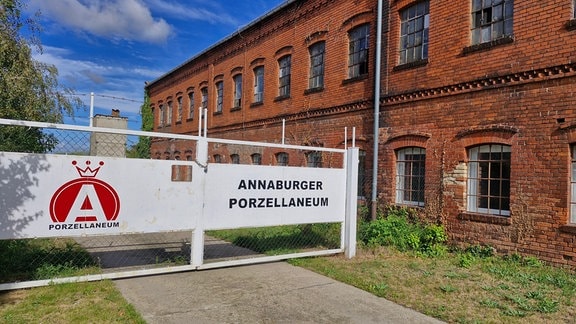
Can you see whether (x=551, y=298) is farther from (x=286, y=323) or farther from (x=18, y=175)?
(x=18, y=175)

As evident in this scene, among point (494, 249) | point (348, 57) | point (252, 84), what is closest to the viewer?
point (494, 249)

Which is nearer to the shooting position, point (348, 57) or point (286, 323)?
point (286, 323)

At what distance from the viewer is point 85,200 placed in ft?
18.2

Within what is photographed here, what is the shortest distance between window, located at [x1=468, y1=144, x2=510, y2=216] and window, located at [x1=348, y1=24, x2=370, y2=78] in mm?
4119

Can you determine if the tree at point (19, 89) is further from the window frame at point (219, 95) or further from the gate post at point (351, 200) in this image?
the window frame at point (219, 95)

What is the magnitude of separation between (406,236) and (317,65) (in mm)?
6724

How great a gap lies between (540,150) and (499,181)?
1.04 m

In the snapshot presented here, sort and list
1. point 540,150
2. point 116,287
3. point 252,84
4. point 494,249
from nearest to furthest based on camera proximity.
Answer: point 116,287
point 540,150
point 494,249
point 252,84

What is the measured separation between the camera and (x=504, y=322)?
16.0ft

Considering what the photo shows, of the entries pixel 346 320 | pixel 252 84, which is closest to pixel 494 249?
pixel 346 320

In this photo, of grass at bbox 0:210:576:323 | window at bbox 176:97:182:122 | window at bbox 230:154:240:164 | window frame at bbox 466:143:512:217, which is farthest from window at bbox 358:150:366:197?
window at bbox 176:97:182:122

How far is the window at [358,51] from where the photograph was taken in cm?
1176

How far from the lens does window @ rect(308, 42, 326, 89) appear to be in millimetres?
13461

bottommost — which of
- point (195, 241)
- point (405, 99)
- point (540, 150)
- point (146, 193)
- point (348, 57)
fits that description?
point (195, 241)
